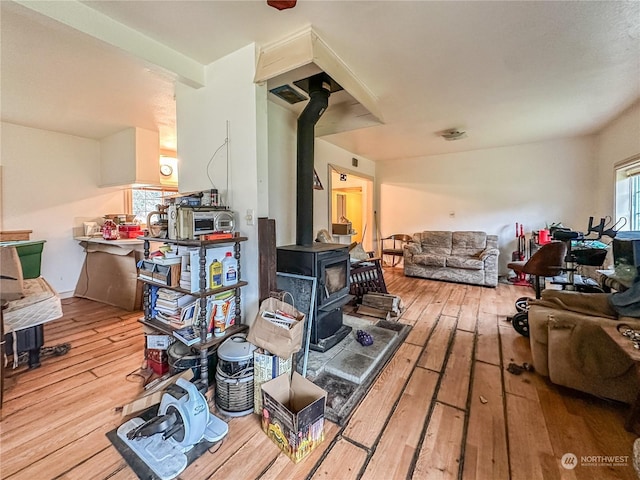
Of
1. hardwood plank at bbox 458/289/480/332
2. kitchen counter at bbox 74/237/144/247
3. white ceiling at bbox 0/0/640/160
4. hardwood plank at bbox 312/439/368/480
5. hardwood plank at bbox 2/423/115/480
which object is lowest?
hardwood plank at bbox 2/423/115/480

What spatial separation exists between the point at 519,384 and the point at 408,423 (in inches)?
39.6

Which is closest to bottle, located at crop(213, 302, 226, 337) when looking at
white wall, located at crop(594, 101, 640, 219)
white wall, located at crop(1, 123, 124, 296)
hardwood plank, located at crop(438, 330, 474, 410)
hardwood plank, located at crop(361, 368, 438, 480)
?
hardwood plank, located at crop(361, 368, 438, 480)

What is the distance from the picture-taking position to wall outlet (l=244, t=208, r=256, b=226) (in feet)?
7.22

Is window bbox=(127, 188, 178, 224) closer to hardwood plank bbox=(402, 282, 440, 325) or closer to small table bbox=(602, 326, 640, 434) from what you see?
hardwood plank bbox=(402, 282, 440, 325)

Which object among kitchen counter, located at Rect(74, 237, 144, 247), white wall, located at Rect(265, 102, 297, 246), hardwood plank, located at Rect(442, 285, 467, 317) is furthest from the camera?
kitchen counter, located at Rect(74, 237, 144, 247)

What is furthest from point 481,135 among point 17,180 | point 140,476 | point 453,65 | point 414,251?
point 17,180

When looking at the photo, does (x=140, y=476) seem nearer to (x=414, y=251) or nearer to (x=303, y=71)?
(x=303, y=71)

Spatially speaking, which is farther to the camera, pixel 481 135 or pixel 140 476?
pixel 481 135

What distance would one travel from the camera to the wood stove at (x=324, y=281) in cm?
241

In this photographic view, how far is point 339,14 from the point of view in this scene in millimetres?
1811

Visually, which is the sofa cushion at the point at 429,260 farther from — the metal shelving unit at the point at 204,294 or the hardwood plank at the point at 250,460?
the hardwood plank at the point at 250,460

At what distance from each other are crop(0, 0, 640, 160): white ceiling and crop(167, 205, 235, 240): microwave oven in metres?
1.21

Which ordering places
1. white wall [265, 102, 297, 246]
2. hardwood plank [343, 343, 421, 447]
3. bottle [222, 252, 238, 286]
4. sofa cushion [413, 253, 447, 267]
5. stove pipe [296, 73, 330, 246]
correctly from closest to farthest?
hardwood plank [343, 343, 421, 447] < bottle [222, 252, 238, 286] < stove pipe [296, 73, 330, 246] < white wall [265, 102, 297, 246] < sofa cushion [413, 253, 447, 267]

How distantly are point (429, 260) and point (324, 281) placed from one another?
3.42 meters
